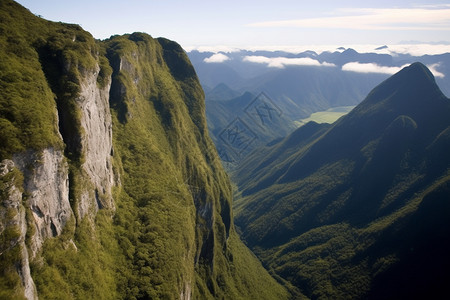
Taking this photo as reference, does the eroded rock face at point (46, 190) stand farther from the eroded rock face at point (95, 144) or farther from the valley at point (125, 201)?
the eroded rock face at point (95, 144)

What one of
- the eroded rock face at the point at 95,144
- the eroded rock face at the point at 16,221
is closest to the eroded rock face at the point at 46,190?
the eroded rock face at the point at 16,221

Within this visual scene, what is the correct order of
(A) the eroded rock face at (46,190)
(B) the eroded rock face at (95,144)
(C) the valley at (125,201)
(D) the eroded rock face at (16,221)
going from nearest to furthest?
1. (D) the eroded rock face at (16,221)
2. (A) the eroded rock face at (46,190)
3. (C) the valley at (125,201)
4. (B) the eroded rock face at (95,144)

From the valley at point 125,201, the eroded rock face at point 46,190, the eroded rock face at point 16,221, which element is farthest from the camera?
the valley at point 125,201

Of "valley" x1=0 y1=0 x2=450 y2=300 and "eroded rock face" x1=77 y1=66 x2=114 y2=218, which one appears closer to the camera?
"valley" x1=0 y1=0 x2=450 y2=300

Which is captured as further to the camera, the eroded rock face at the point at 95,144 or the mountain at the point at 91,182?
the eroded rock face at the point at 95,144

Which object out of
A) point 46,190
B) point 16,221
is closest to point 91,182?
point 46,190

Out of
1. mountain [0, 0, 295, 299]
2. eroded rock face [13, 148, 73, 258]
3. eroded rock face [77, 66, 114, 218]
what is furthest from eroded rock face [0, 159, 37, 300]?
eroded rock face [77, 66, 114, 218]

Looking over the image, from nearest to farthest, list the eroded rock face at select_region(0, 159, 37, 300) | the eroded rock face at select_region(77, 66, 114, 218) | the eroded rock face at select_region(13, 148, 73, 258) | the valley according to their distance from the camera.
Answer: the eroded rock face at select_region(0, 159, 37, 300), the eroded rock face at select_region(13, 148, 73, 258), the valley, the eroded rock face at select_region(77, 66, 114, 218)

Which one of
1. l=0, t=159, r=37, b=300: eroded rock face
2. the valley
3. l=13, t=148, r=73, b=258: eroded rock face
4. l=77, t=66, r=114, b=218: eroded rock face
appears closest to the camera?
l=0, t=159, r=37, b=300: eroded rock face

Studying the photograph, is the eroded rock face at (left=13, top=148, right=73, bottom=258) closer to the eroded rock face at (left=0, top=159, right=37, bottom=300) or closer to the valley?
the valley

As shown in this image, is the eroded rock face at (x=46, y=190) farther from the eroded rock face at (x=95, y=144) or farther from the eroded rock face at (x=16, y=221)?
the eroded rock face at (x=95, y=144)
